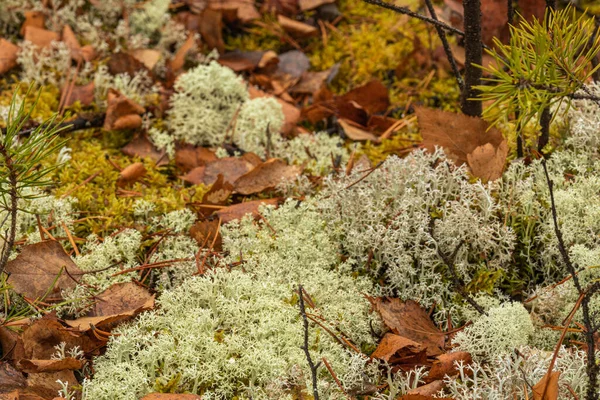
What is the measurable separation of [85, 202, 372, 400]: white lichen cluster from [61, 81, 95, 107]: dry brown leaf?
1532 millimetres

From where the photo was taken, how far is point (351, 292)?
2.42 m

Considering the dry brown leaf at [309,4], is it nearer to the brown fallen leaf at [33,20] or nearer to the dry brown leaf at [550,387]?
the brown fallen leaf at [33,20]

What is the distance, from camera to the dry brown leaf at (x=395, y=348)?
2185 millimetres

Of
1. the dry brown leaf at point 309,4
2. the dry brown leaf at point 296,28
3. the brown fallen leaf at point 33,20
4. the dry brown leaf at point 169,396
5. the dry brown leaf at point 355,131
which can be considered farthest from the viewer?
the dry brown leaf at point 309,4

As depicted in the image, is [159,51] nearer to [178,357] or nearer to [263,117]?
[263,117]

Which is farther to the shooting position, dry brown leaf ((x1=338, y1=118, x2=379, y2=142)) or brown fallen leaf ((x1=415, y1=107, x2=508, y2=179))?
dry brown leaf ((x1=338, y1=118, x2=379, y2=142))

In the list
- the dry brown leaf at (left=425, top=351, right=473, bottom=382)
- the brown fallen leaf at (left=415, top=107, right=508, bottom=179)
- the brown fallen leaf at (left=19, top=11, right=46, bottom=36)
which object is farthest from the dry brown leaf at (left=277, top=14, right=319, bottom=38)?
the dry brown leaf at (left=425, top=351, right=473, bottom=382)

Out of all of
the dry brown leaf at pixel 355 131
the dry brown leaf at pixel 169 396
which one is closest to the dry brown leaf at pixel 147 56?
the dry brown leaf at pixel 355 131

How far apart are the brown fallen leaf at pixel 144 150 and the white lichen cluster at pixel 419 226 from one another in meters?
1.08

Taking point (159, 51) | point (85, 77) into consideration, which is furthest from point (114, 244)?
point (159, 51)

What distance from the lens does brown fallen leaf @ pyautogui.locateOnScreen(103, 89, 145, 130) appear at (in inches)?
133

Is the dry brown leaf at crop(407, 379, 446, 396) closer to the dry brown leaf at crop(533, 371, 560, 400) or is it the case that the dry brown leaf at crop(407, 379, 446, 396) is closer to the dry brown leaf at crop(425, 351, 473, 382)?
the dry brown leaf at crop(425, 351, 473, 382)

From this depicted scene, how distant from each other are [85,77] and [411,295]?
238cm

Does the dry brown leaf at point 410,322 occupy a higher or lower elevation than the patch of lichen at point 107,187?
higher
